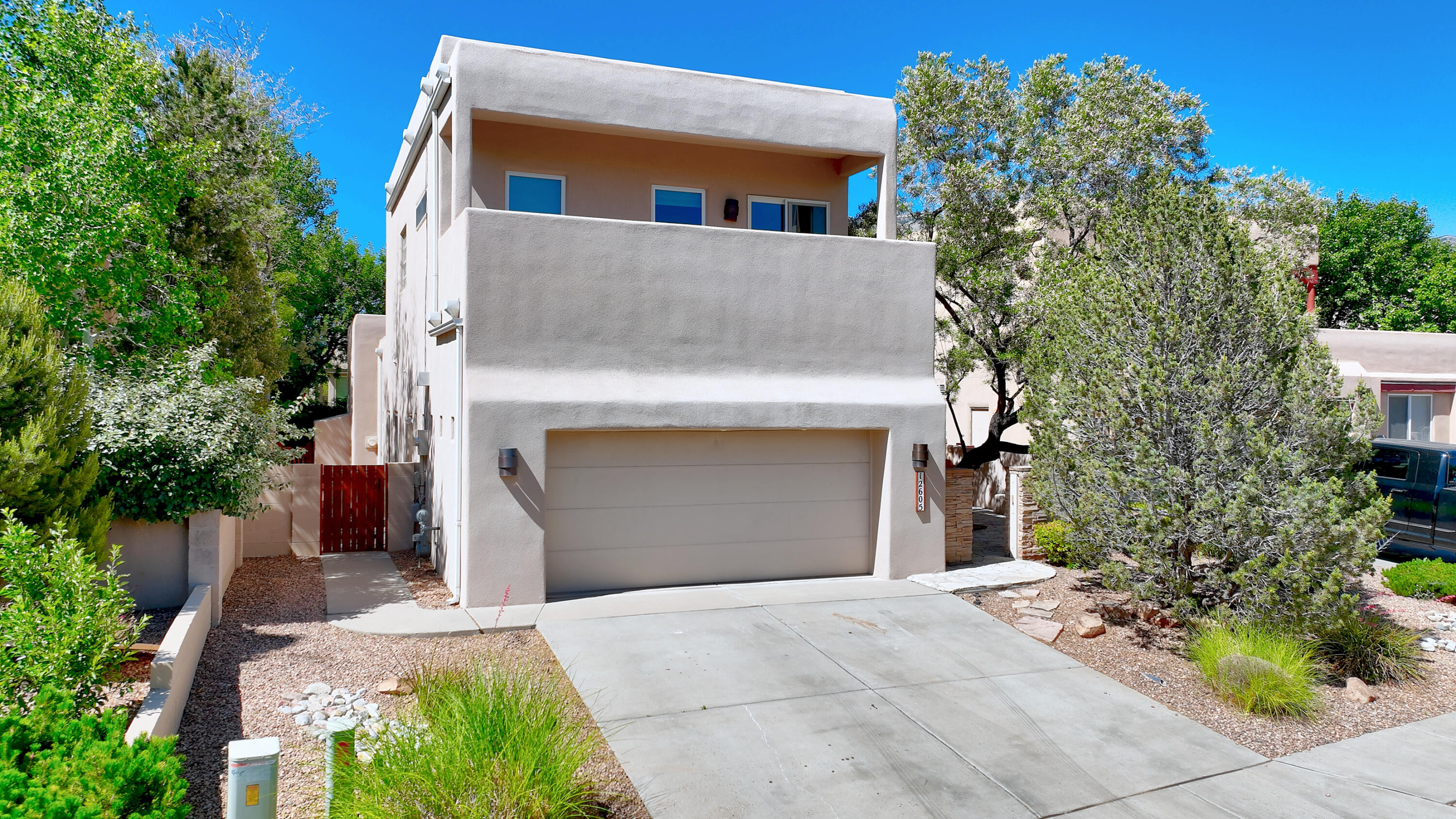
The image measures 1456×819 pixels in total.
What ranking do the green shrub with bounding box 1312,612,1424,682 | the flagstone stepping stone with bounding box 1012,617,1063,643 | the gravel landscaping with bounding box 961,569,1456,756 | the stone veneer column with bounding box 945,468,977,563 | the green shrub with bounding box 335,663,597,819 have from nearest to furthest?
the green shrub with bounding box 335,663,597,819 → the gravel landscaping with bounding box 961,569,1456,756 → the green shrub with bounding box 1312,612,1424,682 → the flagstone stepping stone with bounding box 1012,617,1063,643 → the stone veneer column with bounding box 945,468,977,563

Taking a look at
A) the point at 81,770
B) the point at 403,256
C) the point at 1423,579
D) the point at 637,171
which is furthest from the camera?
the point at 403,256

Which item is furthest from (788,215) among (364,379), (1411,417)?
(1411,417)

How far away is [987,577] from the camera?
38.1 feet

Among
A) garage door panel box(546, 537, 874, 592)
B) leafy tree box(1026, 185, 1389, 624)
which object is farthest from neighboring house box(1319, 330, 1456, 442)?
garage door panel box(546, 537, 874, 592)

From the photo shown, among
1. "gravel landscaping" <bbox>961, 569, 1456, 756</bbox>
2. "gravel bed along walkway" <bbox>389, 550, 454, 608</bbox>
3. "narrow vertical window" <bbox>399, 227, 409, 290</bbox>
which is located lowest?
"gravel landscaping" <bbox>961, 569, 1456, 756</bbox>

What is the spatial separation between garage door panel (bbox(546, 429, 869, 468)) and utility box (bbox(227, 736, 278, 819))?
6.19 m

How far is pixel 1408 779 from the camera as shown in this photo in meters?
6.11

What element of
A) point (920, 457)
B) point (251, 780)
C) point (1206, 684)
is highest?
point (920, 457)

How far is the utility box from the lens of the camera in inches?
156

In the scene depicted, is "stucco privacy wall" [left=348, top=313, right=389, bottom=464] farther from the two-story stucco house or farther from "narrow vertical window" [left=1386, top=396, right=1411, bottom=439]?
"narrow vertical window" [left=1386, top=396, right=1411, bottom=439]

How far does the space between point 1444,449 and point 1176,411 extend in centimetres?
790

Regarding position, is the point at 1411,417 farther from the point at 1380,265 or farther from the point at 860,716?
the point at 860,716

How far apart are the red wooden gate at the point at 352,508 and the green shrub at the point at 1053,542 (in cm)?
1021

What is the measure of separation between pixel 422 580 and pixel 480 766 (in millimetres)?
6982
